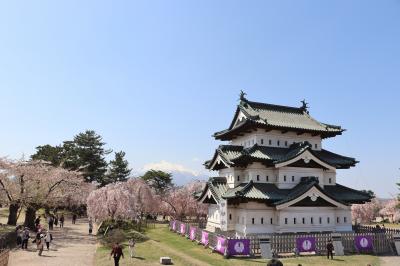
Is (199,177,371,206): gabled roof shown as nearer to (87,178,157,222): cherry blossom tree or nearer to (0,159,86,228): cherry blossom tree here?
(87,178,157,222): cherry blossom tree

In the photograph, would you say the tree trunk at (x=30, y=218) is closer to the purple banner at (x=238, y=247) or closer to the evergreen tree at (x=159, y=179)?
the purple banner at (x=238, y=247)

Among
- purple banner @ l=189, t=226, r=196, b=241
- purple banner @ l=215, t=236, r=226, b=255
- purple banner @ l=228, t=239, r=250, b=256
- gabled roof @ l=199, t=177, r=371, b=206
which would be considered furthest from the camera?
purple banner @ l=189, t=226, r=196, b=241

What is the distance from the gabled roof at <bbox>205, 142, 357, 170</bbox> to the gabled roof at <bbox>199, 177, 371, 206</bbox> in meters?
2.39

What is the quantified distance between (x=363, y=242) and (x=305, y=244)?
19.2 ft

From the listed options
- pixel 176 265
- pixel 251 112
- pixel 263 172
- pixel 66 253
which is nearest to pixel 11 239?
pixel 66 253

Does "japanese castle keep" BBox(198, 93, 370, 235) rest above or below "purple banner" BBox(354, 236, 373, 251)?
above

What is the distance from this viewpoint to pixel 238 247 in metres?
28.0

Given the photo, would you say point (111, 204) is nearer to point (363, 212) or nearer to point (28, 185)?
point (28, 185)

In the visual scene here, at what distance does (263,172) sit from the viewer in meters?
37.2

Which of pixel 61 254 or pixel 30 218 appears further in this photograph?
pixel 30 218

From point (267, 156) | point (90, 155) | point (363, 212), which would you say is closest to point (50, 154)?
point (90, 155)

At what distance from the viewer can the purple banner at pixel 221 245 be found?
28320mm

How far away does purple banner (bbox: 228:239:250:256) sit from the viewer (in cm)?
2777

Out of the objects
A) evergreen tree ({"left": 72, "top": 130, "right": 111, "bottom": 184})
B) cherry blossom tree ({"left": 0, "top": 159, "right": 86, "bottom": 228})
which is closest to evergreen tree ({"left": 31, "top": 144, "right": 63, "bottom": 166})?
evergreen tree ({"left": 72, "top": 130, "right": 111, "bottom": 184})
